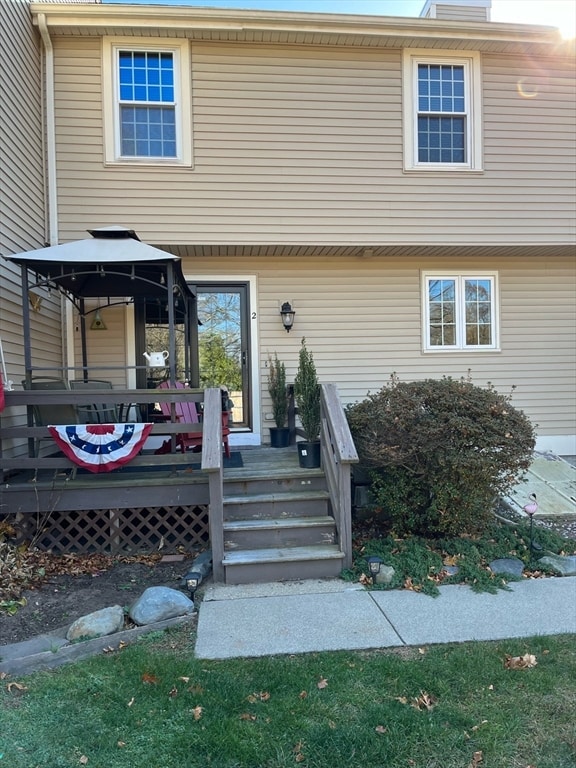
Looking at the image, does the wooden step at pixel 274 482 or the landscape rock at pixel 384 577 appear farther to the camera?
the wooden step at pixel 274 482

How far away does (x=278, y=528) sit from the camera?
445 centimetres

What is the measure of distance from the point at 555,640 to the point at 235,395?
495cm

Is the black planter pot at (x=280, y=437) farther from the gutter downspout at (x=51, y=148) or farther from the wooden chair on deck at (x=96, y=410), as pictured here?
the gutter downspout at (x=51, y=148)

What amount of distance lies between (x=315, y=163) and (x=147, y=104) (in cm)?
226

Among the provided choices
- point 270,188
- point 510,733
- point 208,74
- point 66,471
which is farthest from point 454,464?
point 208,74

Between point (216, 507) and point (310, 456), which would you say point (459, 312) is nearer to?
point (310, 456)

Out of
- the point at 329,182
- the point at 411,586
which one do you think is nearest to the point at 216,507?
the point at 411,586

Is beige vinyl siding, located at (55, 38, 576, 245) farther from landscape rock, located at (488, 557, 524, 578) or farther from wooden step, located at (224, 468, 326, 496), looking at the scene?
landscape rock, located at (488, 557, 524, 578)

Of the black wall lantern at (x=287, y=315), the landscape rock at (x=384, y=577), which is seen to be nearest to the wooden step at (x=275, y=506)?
the landscape rock at (x=384, y=577)

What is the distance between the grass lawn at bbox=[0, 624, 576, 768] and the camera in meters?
2.21

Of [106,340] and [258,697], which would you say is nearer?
[258,697]

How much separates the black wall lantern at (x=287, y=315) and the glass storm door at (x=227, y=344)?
0.52 metres

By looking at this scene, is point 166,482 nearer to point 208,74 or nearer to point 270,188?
point 270,188

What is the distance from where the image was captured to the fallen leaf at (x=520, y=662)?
2.86 m
